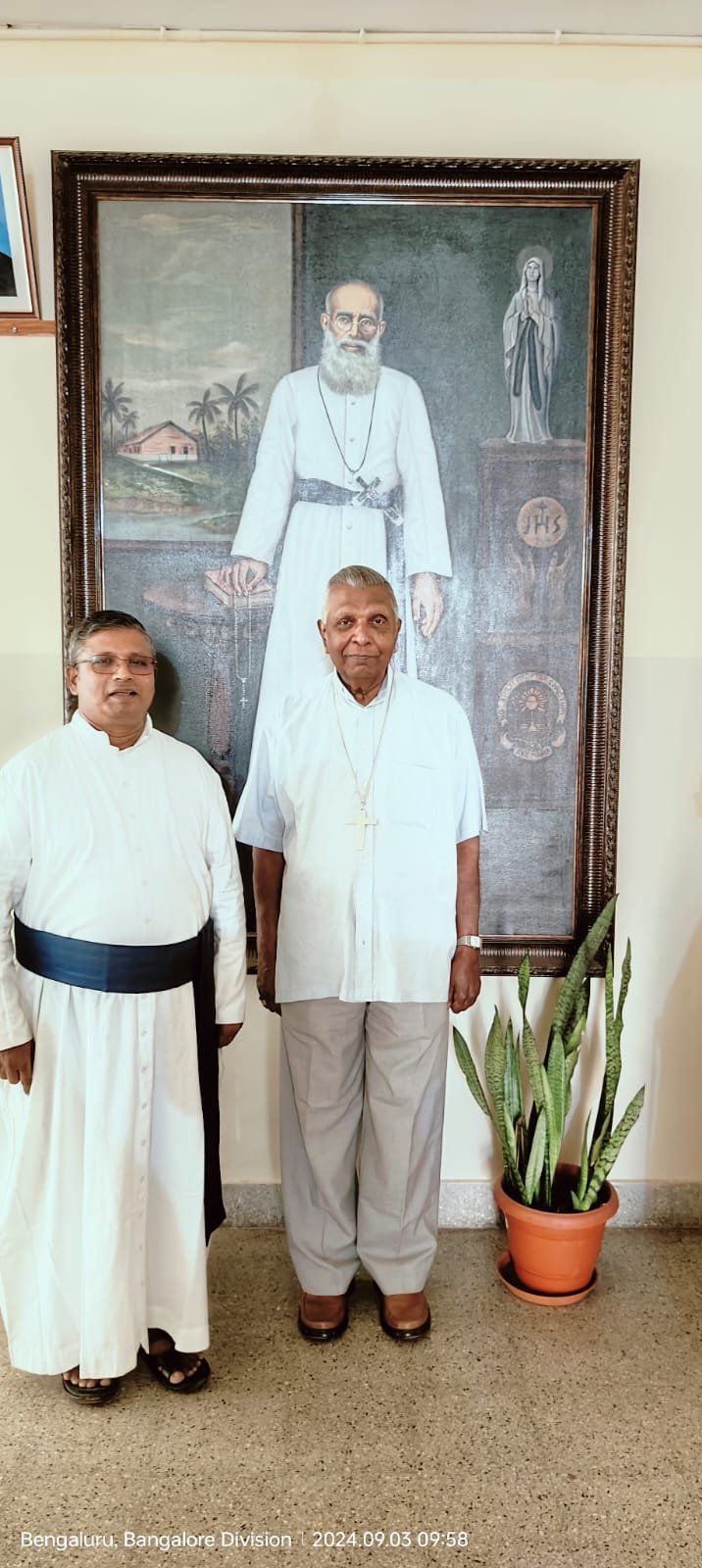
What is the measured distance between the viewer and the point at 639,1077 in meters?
3.13

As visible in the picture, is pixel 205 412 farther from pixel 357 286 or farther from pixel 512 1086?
pixel 512 1086

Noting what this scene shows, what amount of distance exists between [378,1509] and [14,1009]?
1.24m

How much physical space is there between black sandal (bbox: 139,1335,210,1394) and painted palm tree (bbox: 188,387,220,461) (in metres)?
2.32

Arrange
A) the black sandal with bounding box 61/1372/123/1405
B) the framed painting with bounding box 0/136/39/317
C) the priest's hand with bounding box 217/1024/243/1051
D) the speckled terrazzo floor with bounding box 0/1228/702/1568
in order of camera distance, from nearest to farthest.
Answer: the speckled terrazzo floor with bounding box 0/1228/702/1568
the black sandal with bounding box 61/1372/123/1405
the priest's hand with bounding box 217/1024/243/1051
the framed painting with bounding box 0/136/39/317

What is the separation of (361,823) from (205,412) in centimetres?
120

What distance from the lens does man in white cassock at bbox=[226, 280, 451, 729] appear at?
9.31 ft

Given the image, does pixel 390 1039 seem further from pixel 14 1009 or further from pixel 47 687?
pixel 47 687

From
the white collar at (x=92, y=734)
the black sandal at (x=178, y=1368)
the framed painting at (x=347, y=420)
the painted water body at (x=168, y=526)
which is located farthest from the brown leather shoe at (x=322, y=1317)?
the painted water body at (x=168, y=526)

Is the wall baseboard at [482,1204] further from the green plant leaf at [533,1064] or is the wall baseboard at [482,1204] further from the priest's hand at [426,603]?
the priest's hand at [426,603]

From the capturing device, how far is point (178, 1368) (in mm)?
2449

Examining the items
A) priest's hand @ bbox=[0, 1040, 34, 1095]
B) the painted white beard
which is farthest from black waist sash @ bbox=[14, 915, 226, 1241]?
the painted white beard

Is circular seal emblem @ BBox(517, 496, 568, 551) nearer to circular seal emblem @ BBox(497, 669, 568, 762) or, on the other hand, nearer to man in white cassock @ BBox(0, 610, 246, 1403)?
circular seal emblem @ BBox(497, 669, 568, 762)

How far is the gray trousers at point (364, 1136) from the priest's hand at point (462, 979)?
0.22 feet

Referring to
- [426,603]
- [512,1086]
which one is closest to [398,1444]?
[512,1086]
